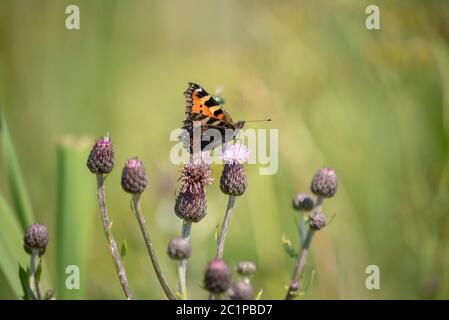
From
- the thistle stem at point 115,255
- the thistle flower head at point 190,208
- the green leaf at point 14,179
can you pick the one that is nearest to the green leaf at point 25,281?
the thistle stem at point 115,255

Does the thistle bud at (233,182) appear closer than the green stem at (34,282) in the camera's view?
No

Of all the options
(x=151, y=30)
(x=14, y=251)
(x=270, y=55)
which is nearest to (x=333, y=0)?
(x=270, y=55)

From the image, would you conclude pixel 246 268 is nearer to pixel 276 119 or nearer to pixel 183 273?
pixel 183 273

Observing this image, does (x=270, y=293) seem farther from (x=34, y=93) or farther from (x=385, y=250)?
(x=34, y=93)

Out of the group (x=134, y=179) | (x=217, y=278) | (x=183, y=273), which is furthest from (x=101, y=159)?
(x=217, y=278)

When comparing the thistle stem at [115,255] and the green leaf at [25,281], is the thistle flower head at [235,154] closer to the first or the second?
the thistle stem at [115,255]

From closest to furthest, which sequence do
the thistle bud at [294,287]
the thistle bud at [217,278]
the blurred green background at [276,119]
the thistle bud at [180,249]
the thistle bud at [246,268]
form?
the thistle bud at [217,278] < the thistle bud at [180,249] < the thistle bud at [294,287] < the thistle bud at [246,268] < the blurred green background at [276,119]
